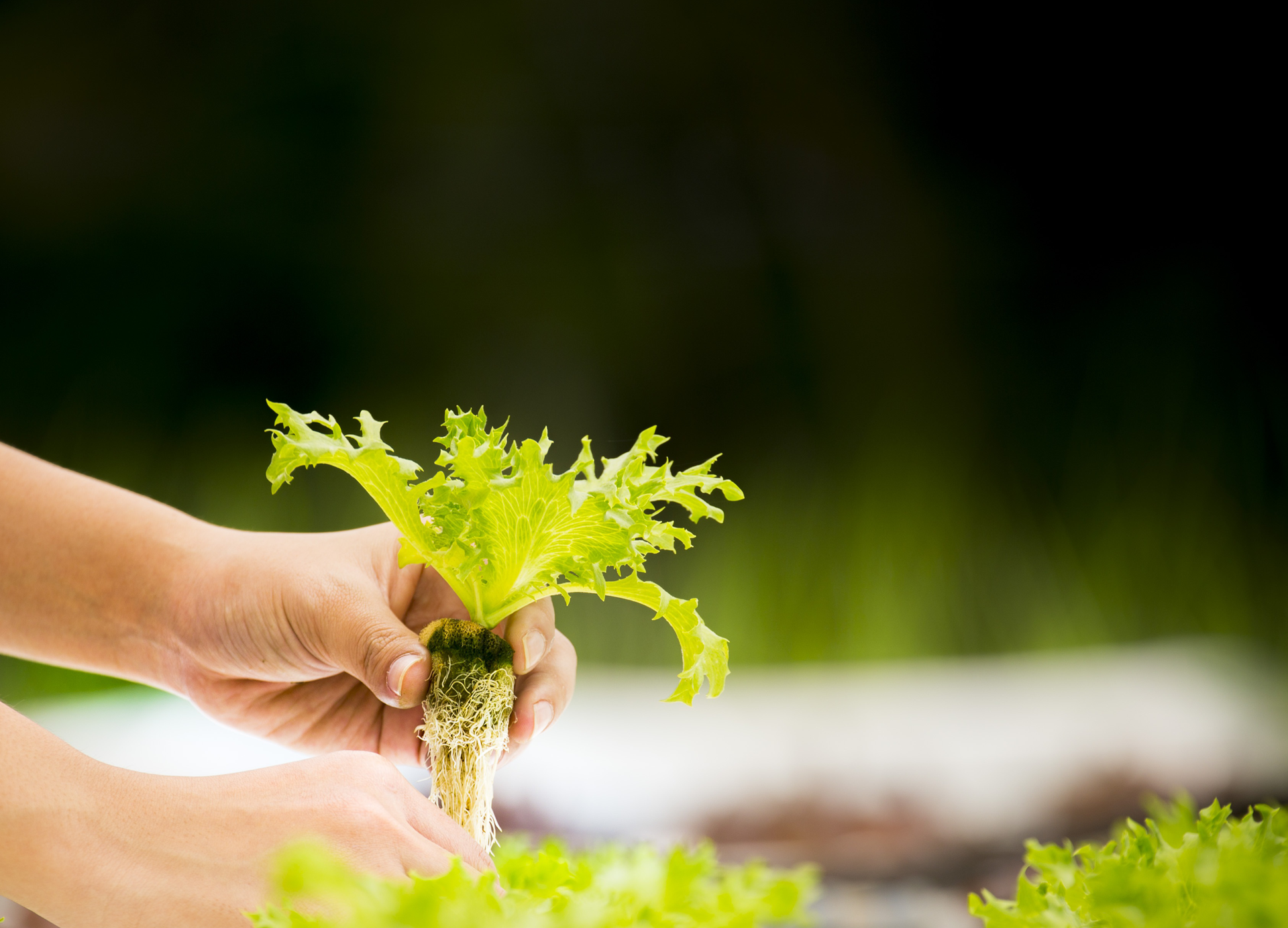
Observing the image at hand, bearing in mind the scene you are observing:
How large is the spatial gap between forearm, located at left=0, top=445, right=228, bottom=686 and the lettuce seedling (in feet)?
0.96

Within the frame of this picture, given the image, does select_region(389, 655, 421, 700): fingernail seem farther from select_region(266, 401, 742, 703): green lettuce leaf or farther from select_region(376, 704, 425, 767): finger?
select_region(376, 704, 425, 767): finger

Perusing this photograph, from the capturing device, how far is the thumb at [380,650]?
2.14ft

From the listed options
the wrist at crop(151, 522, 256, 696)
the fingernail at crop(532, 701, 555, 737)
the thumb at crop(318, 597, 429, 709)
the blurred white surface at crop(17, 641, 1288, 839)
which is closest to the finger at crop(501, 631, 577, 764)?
the fingernail at crop(532, 701, 555, 737)

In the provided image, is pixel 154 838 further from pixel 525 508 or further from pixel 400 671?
pixel 525 508

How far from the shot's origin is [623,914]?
48 cm

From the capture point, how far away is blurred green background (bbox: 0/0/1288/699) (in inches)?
73.9

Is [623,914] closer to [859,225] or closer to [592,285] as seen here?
[592,285]

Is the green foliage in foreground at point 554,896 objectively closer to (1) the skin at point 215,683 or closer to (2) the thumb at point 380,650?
(1) the skin at point 215,683

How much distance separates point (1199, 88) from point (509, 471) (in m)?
2.20

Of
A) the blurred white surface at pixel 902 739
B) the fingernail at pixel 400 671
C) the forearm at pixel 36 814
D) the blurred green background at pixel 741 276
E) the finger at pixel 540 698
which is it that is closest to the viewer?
the forearm at pixel 36 814

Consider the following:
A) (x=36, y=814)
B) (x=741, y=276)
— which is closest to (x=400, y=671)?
(x=36, y=814)

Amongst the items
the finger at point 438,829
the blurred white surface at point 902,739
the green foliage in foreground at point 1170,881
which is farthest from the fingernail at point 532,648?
the blurred white surface at point 902,739

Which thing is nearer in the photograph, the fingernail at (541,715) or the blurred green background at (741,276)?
the fingernail at (541,715)

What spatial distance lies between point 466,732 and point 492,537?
182mm
